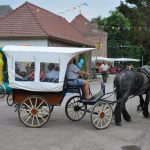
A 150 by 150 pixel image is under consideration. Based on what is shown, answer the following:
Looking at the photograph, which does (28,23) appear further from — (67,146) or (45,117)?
(67,146)

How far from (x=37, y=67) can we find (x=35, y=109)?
1126mm

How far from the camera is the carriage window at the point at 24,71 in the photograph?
467 inches

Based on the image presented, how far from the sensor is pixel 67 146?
941cm

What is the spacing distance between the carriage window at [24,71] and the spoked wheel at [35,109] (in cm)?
59

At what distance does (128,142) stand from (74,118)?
3.22m

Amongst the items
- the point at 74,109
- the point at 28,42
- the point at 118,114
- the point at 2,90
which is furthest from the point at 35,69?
the point at 28,42

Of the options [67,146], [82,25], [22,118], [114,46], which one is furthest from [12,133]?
[114,46]

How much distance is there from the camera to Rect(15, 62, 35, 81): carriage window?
11867 mm

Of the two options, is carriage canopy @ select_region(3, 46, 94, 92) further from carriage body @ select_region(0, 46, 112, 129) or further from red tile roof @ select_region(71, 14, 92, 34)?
red tile roof @ select_region(71, 14, 92, 34)

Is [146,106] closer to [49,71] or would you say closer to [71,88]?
[71,88]

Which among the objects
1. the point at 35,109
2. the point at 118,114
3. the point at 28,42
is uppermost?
the point at 28,42

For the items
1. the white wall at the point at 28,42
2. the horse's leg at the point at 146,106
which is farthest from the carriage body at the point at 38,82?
the white wall at the point at 28,42

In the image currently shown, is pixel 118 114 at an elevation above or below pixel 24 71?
below

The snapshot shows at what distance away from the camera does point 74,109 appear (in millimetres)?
12891
